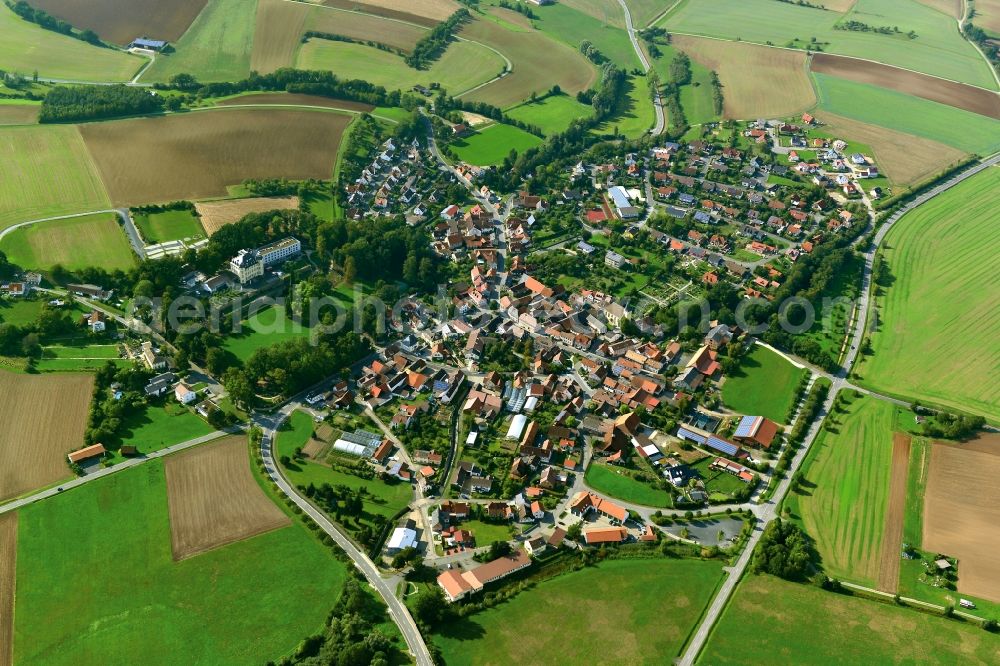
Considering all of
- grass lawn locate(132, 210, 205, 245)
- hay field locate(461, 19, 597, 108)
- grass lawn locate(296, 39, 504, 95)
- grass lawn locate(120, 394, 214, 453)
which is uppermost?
hay field locate(461, 19, 597, 108)

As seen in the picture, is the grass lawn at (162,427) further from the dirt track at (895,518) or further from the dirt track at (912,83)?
the dirt track at (912,83)

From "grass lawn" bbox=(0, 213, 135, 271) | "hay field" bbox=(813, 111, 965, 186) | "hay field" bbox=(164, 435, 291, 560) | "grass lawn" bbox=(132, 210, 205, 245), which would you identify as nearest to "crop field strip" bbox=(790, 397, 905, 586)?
"hay field" bbox=(164, 435, 291, 560)

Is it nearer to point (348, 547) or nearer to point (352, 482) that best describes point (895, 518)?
point (348, 547)

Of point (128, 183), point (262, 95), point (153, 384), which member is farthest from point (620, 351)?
point (262, 95)

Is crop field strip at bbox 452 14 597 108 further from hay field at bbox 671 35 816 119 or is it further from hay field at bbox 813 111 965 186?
hay field at bbox 813 111 965 186

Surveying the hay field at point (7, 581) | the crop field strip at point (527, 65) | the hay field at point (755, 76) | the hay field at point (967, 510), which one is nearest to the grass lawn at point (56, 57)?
the crop field strip at point (527, 65)

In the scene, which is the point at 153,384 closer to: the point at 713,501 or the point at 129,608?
the point at 129,608
